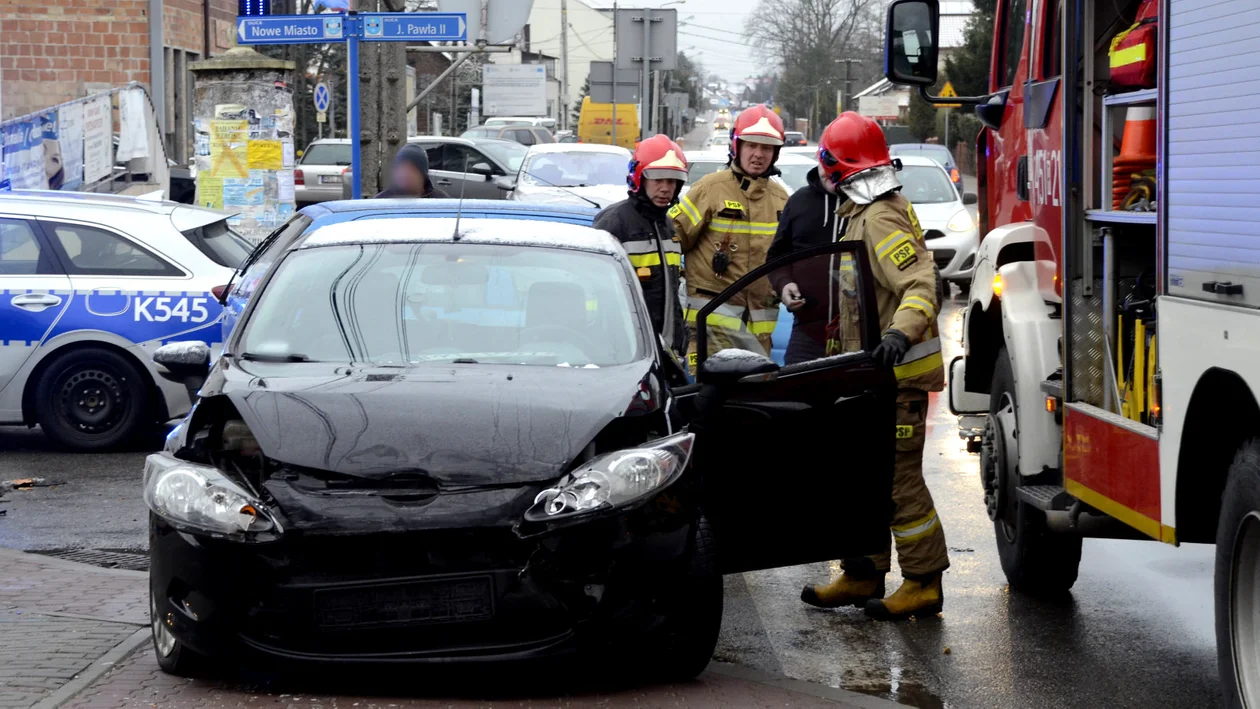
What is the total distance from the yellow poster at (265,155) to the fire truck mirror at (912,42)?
9.85 m

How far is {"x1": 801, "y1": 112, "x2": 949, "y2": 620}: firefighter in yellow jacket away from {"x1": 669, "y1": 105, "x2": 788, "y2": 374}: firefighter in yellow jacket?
4.79 feet

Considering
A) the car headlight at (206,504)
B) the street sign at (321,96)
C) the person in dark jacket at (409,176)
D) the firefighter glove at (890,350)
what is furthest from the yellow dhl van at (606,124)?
the car headlight at (206,504)

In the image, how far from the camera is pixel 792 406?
5.59 metres

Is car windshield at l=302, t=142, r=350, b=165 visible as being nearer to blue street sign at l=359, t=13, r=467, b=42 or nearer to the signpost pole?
the signpost pole

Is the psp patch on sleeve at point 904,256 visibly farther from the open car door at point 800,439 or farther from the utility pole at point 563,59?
the utility pole at point 563,59

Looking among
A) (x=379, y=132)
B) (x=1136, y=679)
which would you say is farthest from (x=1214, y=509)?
(x=379, y=132)

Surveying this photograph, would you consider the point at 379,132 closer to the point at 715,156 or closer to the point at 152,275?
the point at 715,156

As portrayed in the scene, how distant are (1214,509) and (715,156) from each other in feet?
52.7

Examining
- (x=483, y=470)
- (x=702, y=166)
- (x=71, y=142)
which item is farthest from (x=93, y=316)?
(x=702, y=166)

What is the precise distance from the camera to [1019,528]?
645 cm

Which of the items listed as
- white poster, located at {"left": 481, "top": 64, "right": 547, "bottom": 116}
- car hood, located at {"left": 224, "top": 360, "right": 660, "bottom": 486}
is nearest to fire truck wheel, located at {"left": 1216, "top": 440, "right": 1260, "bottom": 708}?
car hood, located at {"left": 224, "top": 360, "right": 660, "bottom": 486}

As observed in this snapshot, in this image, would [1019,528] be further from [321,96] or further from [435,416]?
[321,96]

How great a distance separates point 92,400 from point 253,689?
5718 mm

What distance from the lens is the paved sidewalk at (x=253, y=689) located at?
4.68 m
